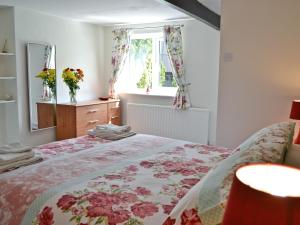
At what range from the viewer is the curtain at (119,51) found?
539 cm

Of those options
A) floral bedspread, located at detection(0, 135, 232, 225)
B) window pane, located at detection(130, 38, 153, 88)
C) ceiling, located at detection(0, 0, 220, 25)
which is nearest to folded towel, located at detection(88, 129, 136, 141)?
floral bedspread, located at detection(0, 135, 232, 225)

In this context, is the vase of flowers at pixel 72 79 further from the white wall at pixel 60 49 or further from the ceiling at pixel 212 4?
the ceiling at pixel 212 4

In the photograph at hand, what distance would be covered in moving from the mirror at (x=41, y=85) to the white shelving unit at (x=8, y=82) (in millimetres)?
221

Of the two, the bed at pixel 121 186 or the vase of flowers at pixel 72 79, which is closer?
the bed at pixel 121 186

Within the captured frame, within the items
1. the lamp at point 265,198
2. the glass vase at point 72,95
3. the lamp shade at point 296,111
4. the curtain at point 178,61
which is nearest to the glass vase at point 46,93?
the glass vase at point 72,95

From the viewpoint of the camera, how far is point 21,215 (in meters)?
1.68

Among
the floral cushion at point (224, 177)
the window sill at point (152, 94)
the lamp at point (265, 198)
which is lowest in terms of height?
the floral cushion at point (224, 177)

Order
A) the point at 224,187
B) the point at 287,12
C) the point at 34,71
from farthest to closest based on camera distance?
the point at 34,71 < the point at 287,12 < the point at 224,187

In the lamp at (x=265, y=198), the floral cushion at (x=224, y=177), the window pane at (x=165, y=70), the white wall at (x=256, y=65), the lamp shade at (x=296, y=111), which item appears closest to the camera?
the lamp at (x=265, y=198)

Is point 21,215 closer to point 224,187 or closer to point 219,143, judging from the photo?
point 224,187

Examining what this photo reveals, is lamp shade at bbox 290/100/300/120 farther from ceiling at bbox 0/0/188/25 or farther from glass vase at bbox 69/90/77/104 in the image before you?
glass vase at bbox 69/90/77/104

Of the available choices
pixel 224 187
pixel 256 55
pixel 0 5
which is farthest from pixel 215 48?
pixel 224 187

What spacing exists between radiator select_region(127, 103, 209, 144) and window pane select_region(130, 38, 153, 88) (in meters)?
0.50

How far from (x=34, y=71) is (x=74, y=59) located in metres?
0.87
